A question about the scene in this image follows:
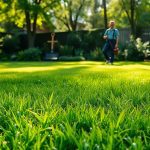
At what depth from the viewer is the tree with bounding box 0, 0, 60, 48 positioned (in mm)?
35031

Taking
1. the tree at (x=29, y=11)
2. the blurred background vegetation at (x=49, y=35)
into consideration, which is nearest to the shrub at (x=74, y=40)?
the blurred background vegetation at (x=49, y=35)

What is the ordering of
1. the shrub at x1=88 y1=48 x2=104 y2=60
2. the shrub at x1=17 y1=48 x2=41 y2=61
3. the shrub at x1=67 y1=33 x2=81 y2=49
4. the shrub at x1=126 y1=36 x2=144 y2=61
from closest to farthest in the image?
1. the shrub at x1=126 y1=36 x2=144 y2=61
2. the shrub at x1=88 y1=48 x2=104 y2=60
3. the shrub at x1=17 y1=48 x2=41 y2=61
4. the shrub at x1=67 y1=33 x2=81 y2=49

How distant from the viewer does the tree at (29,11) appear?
35031mm

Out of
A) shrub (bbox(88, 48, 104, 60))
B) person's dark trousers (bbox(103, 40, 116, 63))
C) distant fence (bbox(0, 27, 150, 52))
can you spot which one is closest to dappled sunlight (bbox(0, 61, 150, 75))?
person's dark trousers (bbox(103, 40, 116, 63))

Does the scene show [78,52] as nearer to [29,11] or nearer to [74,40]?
[74,40]

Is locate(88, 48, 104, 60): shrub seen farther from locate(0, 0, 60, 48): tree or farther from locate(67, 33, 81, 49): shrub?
locate(0, 0, 60, 48): tree

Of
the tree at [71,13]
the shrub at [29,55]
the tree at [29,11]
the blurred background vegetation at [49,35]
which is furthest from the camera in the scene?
the tree at [71,13]

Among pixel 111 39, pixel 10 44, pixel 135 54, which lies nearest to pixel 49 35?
pixel 10 44

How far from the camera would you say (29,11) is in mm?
35500

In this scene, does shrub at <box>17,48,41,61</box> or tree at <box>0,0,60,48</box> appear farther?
tree at <box>0,0,60,48</box>

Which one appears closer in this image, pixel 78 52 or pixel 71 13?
pixel 78 52

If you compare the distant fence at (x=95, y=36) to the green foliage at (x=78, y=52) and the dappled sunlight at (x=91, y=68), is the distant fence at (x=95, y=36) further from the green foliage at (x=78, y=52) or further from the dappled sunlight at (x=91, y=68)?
the dappled sunlight at (x=91, y=68)

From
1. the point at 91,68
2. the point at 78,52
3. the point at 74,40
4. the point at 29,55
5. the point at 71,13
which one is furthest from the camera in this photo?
the point at 71,13

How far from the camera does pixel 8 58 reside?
3341 cm
